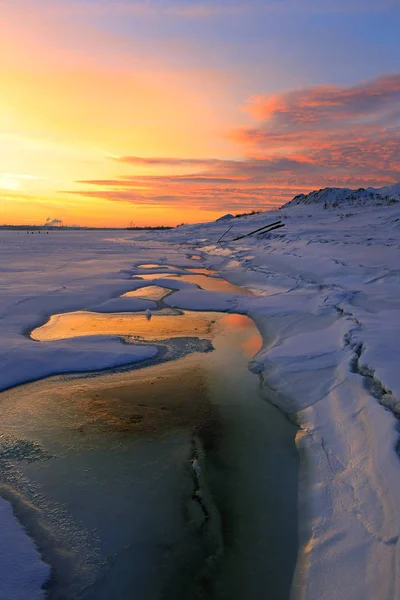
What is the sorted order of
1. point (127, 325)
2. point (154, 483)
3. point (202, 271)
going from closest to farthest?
point (154, 483) → point (127, 325) → point (202, 271)

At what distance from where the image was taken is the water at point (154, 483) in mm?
2225

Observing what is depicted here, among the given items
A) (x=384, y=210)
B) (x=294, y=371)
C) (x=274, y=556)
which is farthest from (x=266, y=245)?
(x=274, y=556)

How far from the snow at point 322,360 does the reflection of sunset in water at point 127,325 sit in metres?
0.33

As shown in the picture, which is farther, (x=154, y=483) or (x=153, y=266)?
(x=153, y=266)

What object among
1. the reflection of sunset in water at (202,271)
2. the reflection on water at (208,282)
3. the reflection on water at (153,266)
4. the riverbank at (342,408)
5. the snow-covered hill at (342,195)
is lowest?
the riverbank at (342,408)

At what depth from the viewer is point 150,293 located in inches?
388

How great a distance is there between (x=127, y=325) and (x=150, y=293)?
2981 millimetres

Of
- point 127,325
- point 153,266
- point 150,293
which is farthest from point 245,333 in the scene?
point 153,266

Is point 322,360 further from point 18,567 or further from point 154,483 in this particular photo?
point 18,567

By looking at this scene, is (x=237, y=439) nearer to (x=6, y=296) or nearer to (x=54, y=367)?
(x=54, y=367)

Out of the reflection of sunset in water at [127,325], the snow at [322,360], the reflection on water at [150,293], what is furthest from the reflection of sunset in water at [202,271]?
the reflection of sunset in water at [127,325]

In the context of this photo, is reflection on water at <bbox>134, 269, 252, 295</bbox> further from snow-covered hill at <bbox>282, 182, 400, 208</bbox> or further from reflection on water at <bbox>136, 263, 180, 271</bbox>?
snow-covered hill at <bbox>282, 182, 400, 208</bbox>

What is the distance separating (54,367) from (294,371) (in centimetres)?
263

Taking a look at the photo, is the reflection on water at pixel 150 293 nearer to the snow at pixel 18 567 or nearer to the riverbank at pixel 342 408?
the riverbank at pixel 342 408
